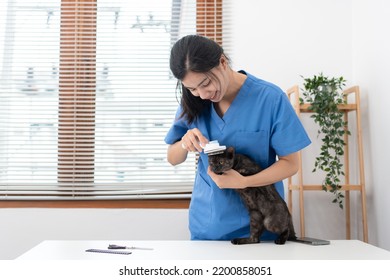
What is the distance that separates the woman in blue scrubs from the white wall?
0.89 m

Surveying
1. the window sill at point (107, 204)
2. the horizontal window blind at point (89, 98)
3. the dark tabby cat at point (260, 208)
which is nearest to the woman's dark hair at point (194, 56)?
the dark tabby cat at point (260, 208)

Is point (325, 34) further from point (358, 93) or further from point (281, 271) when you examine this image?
point (281, 271)

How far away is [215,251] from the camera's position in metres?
1.43

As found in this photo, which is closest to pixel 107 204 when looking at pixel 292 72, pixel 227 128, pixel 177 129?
pixel 177 129

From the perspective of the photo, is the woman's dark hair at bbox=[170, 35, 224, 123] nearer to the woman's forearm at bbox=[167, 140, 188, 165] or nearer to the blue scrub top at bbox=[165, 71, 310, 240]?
the blue scrub top at bbox=[165, 71, 310, 240]

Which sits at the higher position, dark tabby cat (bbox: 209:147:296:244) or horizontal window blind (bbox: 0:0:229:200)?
horizontal window blind (bbox: 0:0:229:200)

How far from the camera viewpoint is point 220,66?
156 cm

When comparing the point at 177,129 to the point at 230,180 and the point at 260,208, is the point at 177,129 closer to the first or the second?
the point at 230,180

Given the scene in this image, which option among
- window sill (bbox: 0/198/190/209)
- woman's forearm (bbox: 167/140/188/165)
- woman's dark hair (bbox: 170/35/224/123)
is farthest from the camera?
window sill (bbox: 0/198/190/209)

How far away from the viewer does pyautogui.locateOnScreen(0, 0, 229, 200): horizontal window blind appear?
2.61 metres

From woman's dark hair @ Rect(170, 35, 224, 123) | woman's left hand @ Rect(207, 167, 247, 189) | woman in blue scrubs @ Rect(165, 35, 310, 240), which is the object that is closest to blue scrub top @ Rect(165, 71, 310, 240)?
woman in blue scrubs @ Rect(165, 35, 310, 240)

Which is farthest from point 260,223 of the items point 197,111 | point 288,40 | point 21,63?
point 21,63

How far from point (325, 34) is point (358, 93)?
19.2 inches

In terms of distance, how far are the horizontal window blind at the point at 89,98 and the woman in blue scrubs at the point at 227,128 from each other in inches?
35.6
